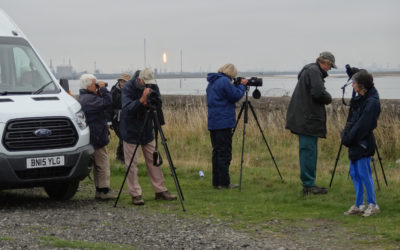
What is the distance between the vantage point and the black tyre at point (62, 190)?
11.5 m

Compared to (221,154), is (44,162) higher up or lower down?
higher up

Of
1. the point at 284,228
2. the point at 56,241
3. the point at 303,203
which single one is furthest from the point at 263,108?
the point at 56,241

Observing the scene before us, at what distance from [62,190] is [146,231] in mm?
3002

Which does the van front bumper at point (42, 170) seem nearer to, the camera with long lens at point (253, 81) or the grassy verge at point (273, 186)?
the grassy verge at point (273, 186)

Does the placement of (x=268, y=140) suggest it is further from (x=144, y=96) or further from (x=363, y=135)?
(x=363, y=135)

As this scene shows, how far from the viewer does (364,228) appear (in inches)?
351

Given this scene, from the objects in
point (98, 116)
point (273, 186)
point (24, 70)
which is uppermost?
point (24, 70)

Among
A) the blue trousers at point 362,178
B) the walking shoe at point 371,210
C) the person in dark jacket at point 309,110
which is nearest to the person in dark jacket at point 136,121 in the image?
the person in dark jacket at point 309,110

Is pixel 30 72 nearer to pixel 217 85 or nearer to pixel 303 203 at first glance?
pixel 217 85

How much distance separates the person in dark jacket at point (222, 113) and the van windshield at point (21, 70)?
2463 mm

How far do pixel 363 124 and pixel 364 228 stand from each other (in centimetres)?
133

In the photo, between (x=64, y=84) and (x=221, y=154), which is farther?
(x=221, y=154)

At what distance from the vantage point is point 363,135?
9.48 meters

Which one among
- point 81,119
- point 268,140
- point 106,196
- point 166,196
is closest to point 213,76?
point 166,196
